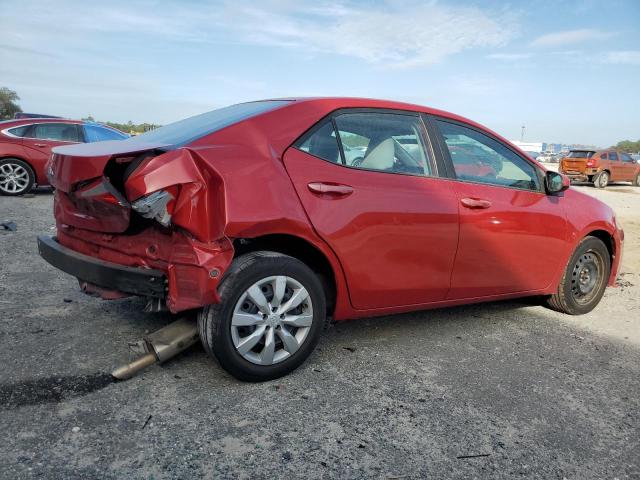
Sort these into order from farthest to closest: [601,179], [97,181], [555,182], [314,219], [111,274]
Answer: [601,179] < [555,182] < [314,219] < [111,274] < [97,181]

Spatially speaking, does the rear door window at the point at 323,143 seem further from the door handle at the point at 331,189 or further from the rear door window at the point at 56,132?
the rear door window at the point at 56,132

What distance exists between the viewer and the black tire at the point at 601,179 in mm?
21453

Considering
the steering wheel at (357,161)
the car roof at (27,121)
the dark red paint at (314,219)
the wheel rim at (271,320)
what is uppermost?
the car roof at (27,121)

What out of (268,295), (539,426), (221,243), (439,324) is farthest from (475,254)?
(221,243)

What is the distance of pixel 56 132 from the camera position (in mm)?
10336

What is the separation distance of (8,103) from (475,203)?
207 ft

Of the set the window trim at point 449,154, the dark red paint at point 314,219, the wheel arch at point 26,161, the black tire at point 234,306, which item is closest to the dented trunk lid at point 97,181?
the dark red paint at point 314,219

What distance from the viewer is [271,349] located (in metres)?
2.93

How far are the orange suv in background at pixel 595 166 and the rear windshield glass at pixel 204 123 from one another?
67.5ft

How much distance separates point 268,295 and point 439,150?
1.59m

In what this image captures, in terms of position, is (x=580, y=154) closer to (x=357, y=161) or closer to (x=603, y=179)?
(x=603, y=179)

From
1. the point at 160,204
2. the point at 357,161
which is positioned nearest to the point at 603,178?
the point at 357,161

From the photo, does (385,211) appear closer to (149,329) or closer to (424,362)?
(424,362)

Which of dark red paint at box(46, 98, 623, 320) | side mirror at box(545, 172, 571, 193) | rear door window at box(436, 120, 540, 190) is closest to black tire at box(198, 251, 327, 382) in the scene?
dark red paint at box(46, 98, 623, 320)
